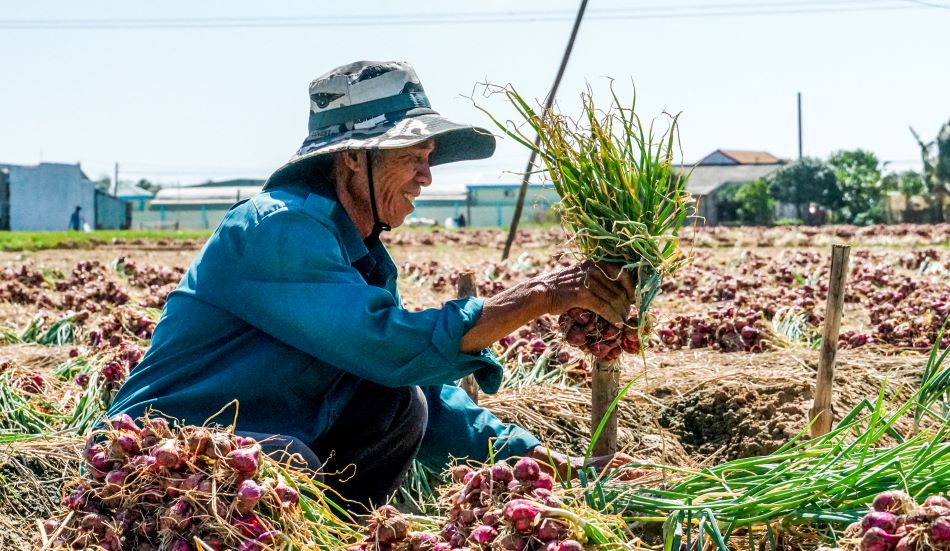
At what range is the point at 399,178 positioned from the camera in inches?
115

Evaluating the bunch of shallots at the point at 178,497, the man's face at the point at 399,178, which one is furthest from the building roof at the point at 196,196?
the bunch of shallots at the point at 178,497

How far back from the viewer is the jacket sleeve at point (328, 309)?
2469 mm

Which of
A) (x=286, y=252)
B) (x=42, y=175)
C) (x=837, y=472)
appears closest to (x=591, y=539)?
(x=837, y=472)

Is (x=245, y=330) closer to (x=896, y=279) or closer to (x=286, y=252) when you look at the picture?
(x=286, y=252)

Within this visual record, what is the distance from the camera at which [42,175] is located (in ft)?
147

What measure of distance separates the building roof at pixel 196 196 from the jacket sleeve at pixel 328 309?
2177 inches

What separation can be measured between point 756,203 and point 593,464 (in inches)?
1703

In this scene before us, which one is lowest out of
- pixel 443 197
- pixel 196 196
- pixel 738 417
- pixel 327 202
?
pixel 738 417

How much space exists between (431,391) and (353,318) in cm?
86

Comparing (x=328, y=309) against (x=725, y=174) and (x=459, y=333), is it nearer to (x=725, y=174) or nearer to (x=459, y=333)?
(x=459, y=333)

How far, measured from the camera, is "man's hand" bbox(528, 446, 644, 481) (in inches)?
92.5

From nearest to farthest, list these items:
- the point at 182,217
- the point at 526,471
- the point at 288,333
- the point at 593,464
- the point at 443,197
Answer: the point at 526,471 < the point at 288,333 < the point at 593,464 < the point at 182,217 < the point at 443,197

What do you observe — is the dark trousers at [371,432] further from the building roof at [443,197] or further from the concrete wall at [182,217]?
the building roof at [443,197]

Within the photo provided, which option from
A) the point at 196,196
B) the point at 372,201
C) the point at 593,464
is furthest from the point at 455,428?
the point at 196,196
